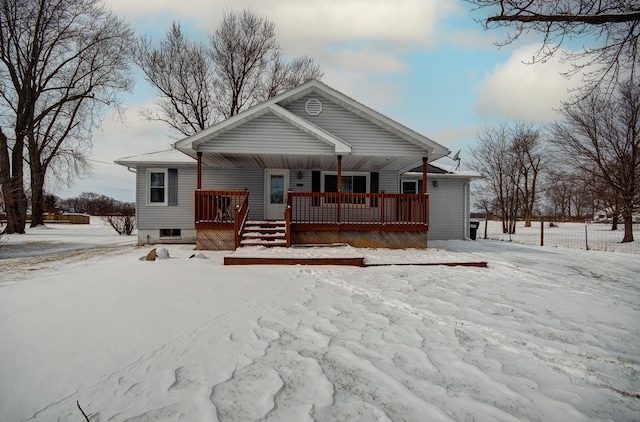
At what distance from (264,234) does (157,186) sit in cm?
564

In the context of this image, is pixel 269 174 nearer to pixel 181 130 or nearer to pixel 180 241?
pixel 180 241

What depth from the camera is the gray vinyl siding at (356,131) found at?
11.0 metres

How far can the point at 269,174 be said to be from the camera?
42.6ft

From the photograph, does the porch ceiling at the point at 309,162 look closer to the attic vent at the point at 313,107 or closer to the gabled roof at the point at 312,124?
the gabled roof at the point at 312,124

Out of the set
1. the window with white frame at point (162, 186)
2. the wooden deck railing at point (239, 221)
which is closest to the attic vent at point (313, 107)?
the wooden deck railing at point (239, 221)

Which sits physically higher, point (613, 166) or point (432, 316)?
point (613, 166)

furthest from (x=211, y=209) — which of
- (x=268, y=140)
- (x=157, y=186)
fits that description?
(x=157, y=186)

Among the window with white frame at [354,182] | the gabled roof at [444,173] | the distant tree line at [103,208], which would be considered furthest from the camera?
the distant tree line at [103,208]

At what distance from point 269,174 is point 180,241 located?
438 centimetres

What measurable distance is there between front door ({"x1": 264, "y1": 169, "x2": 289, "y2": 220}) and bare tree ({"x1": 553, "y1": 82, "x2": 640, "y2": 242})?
14.4 m

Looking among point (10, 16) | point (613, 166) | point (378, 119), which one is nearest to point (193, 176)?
point (378, 119)

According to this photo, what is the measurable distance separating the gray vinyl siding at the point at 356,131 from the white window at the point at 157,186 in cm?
568

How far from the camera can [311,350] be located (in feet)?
10.0

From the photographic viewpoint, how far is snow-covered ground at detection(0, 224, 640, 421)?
216 cm
